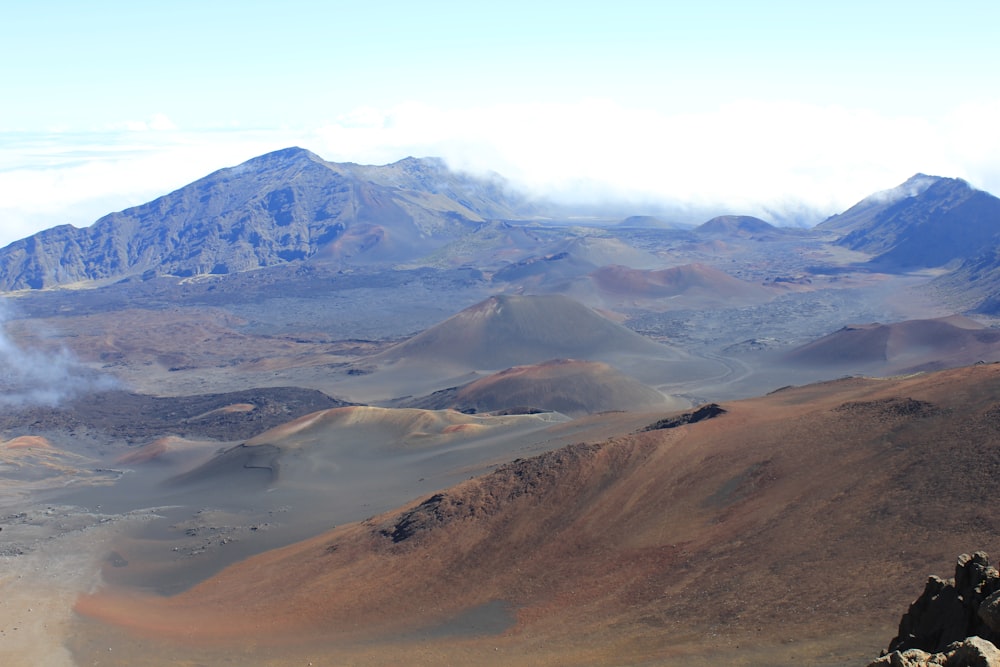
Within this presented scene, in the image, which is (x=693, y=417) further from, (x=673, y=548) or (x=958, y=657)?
(x=958, y=657)

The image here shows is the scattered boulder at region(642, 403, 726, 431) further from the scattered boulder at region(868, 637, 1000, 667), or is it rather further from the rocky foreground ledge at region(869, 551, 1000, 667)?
the scattered boulder at region(868, 637, 1000, 667)

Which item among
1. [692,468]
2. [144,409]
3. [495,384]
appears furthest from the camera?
[144,409]

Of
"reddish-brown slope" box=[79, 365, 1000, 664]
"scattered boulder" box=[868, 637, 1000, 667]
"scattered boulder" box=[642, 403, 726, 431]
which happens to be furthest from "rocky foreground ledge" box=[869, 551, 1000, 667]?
"scattered boulder" box=[642, 403, 726, 431]

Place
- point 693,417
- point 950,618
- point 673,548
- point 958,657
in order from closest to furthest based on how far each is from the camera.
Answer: point 958,657 < point 950,618 < point 673,548 < point 693,417

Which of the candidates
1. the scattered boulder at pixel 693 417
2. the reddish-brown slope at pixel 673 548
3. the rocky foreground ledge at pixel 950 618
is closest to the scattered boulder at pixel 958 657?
the rocky foreground ledge at pixel 950 618

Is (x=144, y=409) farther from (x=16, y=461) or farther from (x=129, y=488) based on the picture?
(x=129, y=488)

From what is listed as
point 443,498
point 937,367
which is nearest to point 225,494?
point 443,498

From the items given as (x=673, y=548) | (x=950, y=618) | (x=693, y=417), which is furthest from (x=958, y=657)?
(x=693, y=417)
